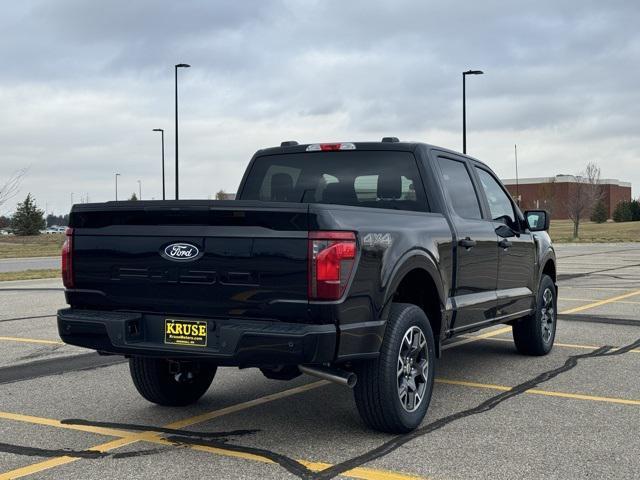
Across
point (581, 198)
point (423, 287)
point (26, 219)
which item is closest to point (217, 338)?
point (423, 287)

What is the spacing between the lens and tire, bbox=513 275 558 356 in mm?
8164

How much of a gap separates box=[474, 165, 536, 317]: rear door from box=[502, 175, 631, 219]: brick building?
9689cm

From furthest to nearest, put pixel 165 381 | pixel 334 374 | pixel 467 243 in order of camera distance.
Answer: pixel 467 243
pixel 165 381
pixel 334 374

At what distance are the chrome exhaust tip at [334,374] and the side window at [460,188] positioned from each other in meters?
2.12

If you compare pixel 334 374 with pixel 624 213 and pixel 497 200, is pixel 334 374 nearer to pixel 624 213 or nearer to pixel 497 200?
pixel 497 200

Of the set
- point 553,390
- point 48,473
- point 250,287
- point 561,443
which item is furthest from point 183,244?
point 553,390

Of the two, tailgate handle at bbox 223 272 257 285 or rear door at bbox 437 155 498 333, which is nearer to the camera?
tailgate handle at bbox 223 272 257 285

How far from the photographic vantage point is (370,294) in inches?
193

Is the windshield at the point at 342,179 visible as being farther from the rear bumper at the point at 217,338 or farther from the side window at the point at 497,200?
the rear bumper at the point at 217,338

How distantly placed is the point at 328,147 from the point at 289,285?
2.17 meters

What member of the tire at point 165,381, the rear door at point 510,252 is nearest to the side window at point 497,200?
the rear door at point 510,252

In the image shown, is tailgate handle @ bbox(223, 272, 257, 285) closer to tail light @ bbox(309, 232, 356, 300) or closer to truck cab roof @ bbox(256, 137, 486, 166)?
tail light @ bbox(309, 232, 356, 300)

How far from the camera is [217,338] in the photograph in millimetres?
4824

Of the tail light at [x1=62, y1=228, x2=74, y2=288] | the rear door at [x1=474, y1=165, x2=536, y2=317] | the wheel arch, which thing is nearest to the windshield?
the wheel arch
